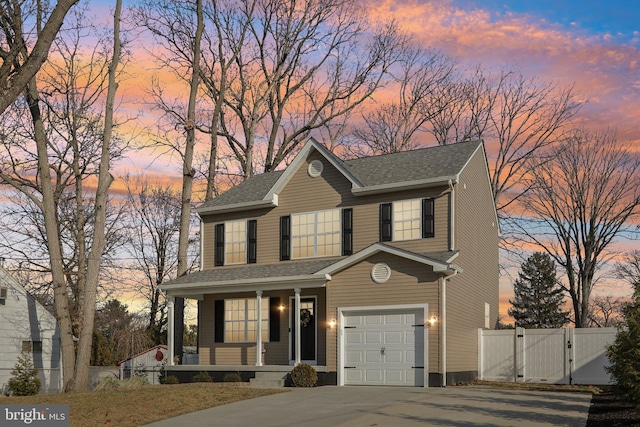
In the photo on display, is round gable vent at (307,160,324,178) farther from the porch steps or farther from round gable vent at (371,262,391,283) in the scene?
the porch steps

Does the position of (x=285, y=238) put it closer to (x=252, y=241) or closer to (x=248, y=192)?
(x=252, y=241)

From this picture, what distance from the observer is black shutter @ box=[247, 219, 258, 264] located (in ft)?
92.4

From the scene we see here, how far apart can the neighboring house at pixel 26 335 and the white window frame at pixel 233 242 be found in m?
8.99

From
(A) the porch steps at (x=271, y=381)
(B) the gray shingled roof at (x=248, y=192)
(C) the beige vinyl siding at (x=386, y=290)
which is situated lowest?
(A) the porch steps at (x=271, y=381)

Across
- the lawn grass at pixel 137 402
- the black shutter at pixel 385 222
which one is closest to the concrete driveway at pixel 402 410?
the lawn grass at pixel 137 402

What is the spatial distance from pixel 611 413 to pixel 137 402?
1078 cm

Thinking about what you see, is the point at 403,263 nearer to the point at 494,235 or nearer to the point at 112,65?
the point at 494,235

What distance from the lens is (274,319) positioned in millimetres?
26812

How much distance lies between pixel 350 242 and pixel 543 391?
824cm

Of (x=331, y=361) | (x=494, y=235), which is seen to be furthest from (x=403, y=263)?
(x=494, y=235)

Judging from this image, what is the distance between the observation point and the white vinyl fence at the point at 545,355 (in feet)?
82.7

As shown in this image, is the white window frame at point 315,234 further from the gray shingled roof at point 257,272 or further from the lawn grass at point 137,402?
the lawn grass at point 137,402

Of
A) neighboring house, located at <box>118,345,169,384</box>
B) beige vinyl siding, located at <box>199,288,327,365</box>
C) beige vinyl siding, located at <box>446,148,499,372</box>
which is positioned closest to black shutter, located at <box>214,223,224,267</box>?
beige vinyl siding, located at <box>199,288,327,365</box>

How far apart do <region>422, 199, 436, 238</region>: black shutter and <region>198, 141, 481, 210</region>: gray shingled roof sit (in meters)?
0.84
